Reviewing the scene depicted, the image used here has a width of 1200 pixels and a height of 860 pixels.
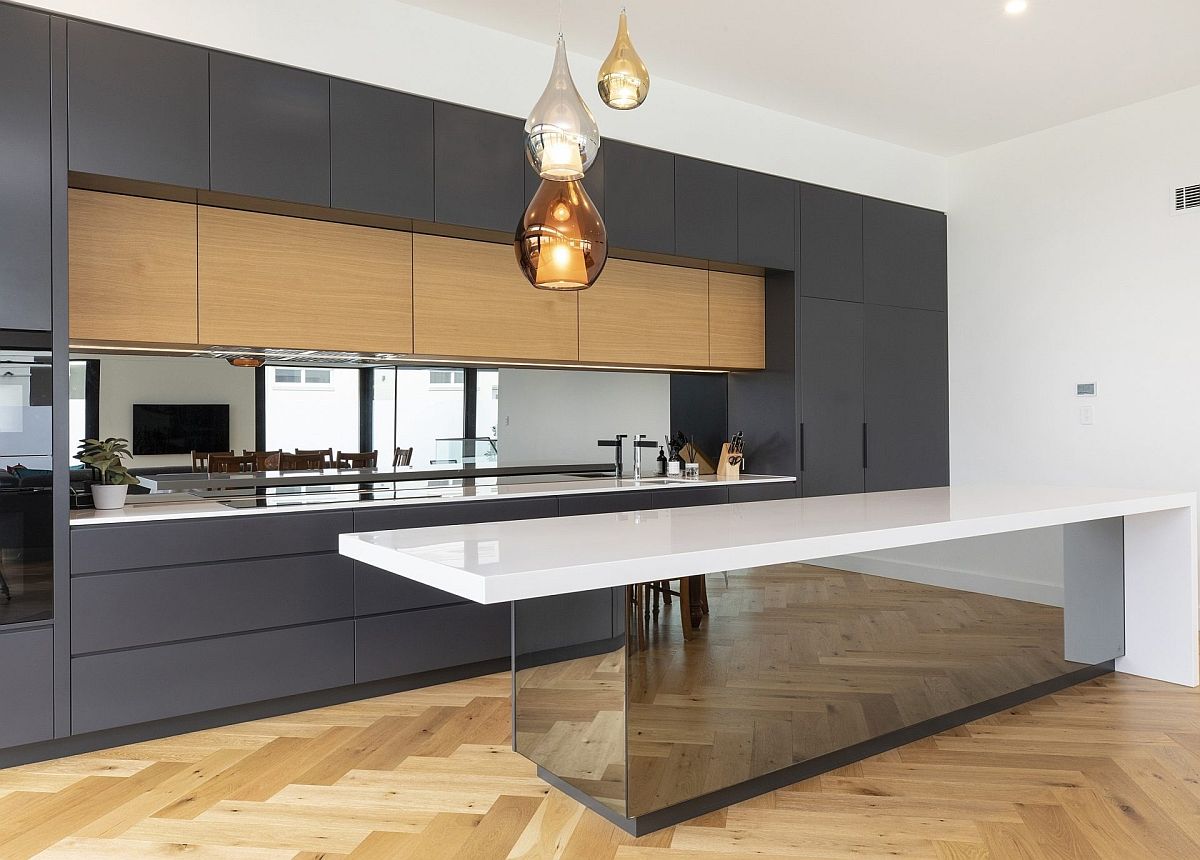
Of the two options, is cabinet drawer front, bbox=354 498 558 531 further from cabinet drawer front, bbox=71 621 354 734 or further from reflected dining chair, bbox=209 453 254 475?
reflected dining chair, bbox=209 453 254 475

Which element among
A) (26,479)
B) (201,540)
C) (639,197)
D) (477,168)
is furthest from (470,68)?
(26,479)

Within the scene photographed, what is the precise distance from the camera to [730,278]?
5.05 meters

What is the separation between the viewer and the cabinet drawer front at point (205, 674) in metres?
2.96

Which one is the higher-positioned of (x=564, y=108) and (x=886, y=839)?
(x=564, y=108)

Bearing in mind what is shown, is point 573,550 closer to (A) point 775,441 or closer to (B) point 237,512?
(B) point 237,512

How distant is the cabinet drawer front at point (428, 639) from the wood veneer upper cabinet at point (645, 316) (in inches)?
56.7

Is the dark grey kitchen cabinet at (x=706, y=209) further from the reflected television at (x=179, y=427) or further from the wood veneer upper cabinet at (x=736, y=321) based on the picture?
the reflected television at (x=179, y=427)

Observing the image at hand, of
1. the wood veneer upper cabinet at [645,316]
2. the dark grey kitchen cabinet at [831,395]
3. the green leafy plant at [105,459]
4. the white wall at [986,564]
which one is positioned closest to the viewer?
the white wall at [986,564]

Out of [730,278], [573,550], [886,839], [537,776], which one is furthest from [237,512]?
[730,278]

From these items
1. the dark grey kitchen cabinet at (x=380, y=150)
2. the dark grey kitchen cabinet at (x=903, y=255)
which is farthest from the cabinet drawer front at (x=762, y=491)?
the dark grey kitchen cabinet at (x=380, y=150)

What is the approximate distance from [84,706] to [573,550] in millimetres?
1955

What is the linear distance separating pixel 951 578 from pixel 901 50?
2.67m

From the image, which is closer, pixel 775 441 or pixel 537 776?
pixel 537 776

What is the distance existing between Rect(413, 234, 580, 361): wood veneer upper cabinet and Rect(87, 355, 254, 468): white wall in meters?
0.81
